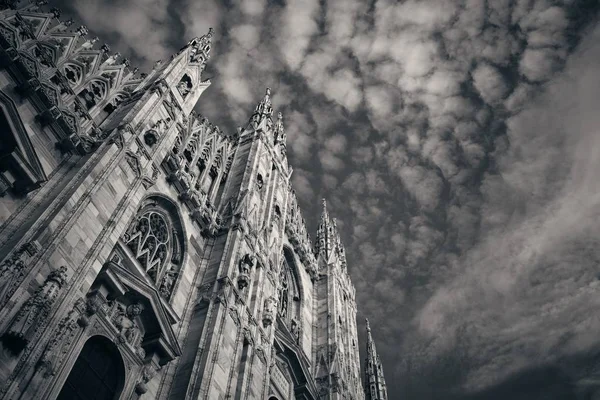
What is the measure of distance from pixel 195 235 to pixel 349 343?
14.5 metres

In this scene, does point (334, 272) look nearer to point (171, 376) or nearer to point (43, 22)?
point (171, 376)

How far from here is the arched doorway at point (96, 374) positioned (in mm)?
12133

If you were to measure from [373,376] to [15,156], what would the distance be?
29.4 m

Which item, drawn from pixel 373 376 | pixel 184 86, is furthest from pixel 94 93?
pixel 373 376

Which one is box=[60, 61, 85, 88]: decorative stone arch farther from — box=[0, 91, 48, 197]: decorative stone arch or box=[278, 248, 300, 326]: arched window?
box=[278, 248, 300, 326]: arched window

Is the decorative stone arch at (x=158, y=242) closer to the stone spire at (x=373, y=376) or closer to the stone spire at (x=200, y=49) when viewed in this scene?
the stone spire at (x=200, y=49)

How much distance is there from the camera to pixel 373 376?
35625 mm

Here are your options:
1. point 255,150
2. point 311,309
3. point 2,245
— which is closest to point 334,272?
point 311,309

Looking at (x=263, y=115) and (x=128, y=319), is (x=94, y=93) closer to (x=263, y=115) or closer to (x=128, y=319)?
(x=128, y=319)

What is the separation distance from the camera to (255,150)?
2627 centimetres

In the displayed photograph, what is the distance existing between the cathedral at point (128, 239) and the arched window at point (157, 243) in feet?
0.17

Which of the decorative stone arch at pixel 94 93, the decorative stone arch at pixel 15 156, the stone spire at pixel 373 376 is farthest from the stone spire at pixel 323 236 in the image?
the decorative stone arch at pixel 15 156

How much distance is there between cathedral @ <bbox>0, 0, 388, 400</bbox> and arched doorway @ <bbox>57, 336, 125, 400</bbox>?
4cm

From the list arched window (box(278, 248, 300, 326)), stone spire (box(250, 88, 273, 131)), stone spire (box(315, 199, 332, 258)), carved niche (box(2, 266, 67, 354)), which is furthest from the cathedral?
stone spire (box(315, 199, 332, 258))
